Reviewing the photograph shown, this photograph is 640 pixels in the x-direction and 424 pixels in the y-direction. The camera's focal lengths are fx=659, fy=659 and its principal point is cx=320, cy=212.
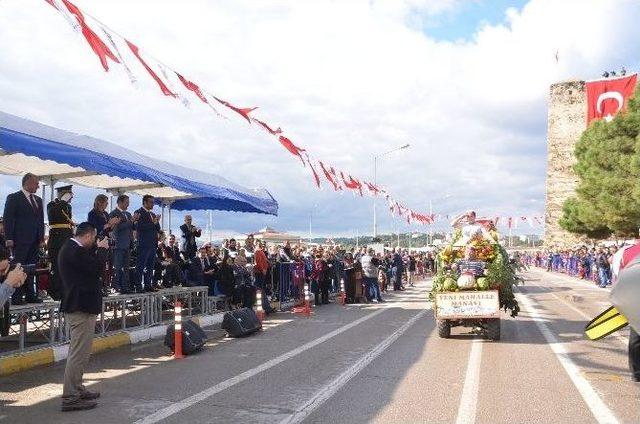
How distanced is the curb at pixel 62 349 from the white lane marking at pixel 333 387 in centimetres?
421

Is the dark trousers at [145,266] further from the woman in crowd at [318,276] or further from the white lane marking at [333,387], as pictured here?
the woman in crowd at [318,276]

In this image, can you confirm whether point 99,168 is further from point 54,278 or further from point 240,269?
point 240,269

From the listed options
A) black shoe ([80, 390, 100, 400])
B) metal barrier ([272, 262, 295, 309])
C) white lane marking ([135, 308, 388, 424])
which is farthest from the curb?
metal barrier ([272, 262, 295, 309])

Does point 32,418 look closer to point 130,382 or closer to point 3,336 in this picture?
point 130,382

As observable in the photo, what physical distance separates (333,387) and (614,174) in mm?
40260

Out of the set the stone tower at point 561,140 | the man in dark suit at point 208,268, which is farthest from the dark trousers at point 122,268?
the stone tower at point 561,140

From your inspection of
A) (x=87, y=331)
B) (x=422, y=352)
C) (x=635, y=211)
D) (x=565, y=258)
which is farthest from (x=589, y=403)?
(x=565, y=258)

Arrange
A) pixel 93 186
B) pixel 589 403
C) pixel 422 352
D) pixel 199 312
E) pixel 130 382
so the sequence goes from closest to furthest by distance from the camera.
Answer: pixel 589 403, pixel 130 382, pixel 422 352, pixel 93 186, pixel 199 312

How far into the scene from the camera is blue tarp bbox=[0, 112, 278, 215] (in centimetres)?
1030

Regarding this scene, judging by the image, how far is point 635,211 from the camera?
41375 mm

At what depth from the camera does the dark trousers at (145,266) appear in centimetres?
1360

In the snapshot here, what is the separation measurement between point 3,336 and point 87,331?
15.4ft

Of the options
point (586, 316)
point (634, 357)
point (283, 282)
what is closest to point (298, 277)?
point (283, 282)

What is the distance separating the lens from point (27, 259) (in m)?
10.9
